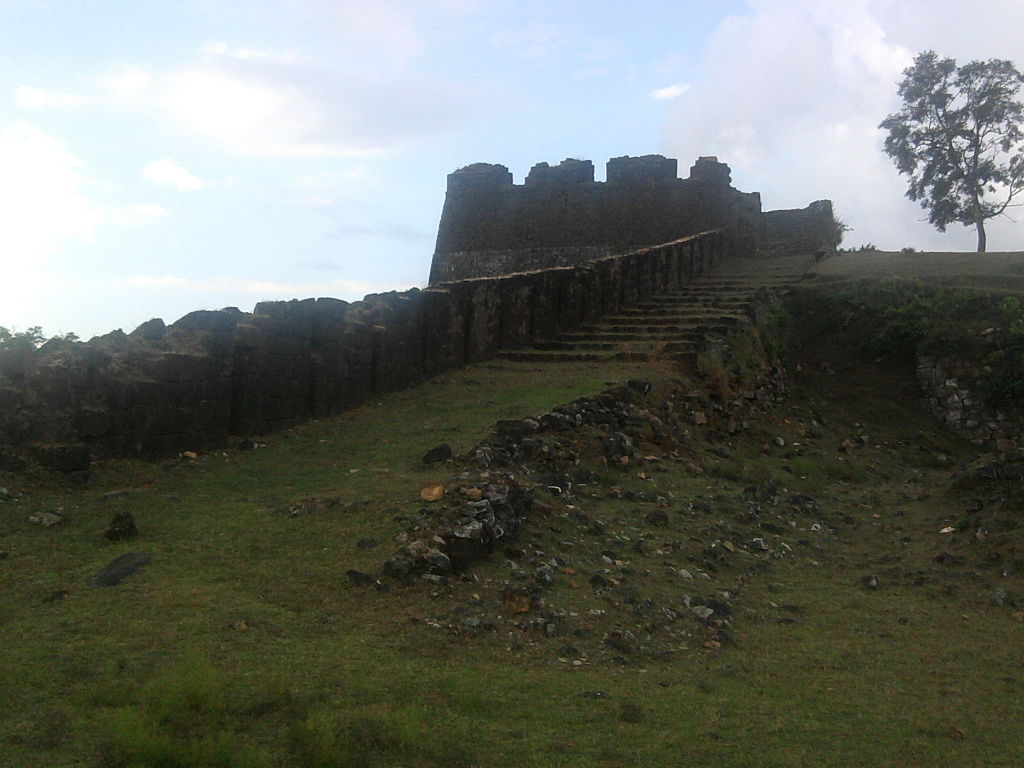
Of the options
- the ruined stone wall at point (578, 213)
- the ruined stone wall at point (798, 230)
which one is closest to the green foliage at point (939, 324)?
the ruined stone wall at point (798, 230)

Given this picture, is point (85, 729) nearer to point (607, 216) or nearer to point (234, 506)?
point (234, 506)

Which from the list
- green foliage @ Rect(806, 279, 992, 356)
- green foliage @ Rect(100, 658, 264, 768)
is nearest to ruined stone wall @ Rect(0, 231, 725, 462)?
green foliage @ Rect(100, 658, 264, 768)

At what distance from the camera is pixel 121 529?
6.13 metres

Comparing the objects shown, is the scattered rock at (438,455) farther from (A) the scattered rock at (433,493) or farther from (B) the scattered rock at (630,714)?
(B) the scattered rock at (630,714)

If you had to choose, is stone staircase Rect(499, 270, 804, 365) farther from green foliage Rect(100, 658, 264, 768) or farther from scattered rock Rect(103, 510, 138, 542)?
→ green foliage Rect(100, 658, 264, 768)

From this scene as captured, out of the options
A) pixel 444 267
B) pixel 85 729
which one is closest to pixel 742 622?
pixel 85 729

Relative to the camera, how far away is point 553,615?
17.8 feet

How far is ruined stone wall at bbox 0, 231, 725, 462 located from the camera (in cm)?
734

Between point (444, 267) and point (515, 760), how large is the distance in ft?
71.5

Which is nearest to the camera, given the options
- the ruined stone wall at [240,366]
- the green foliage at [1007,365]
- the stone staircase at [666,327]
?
the ruined stone wall at [240,366]

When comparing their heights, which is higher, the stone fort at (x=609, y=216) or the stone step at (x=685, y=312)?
the stone fort at (x=609, y=216)

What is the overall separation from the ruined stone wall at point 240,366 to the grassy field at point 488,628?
12.8 inches

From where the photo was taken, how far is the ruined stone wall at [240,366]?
734 centimetres

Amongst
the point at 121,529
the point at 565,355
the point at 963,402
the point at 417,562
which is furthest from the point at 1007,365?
the point at 121,529
